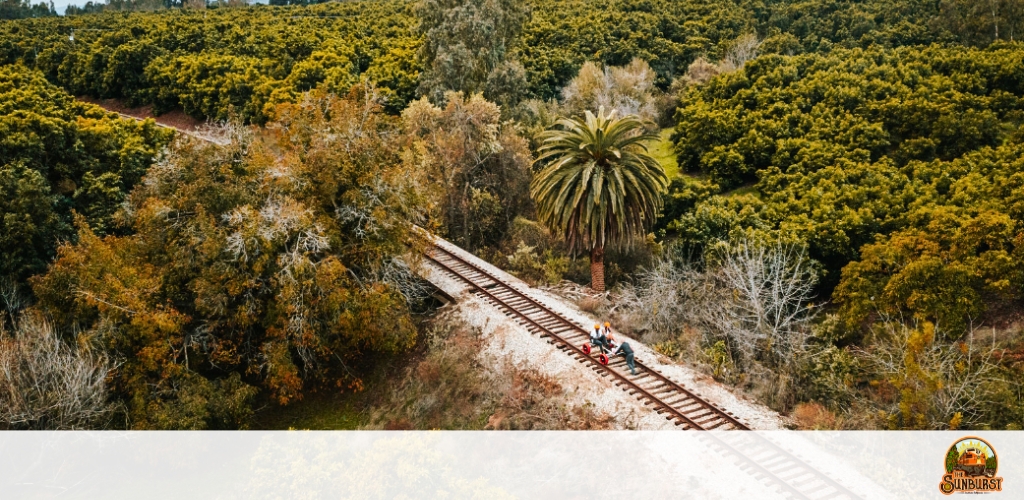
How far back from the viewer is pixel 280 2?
120 m

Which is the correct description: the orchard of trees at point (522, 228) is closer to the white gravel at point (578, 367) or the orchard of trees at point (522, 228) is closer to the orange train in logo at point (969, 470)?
the white gravel at point (578, 367)

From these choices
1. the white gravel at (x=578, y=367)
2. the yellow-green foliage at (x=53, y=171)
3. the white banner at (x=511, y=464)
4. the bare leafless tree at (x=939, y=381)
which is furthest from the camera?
the yellow-green foliage at (x=53, y=171)

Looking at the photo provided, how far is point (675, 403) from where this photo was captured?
2094 centimetres

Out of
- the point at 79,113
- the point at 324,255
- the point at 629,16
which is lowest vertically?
the point at 324,255

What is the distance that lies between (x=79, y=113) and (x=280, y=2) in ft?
269

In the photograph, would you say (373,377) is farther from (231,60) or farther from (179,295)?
(231,60)

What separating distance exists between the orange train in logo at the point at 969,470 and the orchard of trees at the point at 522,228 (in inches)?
49.8

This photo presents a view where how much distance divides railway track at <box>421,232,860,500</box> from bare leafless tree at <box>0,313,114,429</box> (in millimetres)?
11994

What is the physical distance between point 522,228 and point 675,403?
15685 mm

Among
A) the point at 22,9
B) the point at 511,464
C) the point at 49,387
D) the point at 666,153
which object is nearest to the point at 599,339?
the point at 511,464

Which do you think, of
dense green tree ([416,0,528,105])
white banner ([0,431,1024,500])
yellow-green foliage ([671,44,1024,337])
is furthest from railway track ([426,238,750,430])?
dense green tree ([416,0,528,105])

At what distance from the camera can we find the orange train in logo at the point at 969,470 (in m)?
16.4

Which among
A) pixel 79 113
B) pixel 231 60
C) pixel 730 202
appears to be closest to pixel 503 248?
pixel 730 202

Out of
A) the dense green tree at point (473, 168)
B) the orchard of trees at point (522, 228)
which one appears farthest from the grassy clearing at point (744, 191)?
the dense green tree at point (473, 168)
